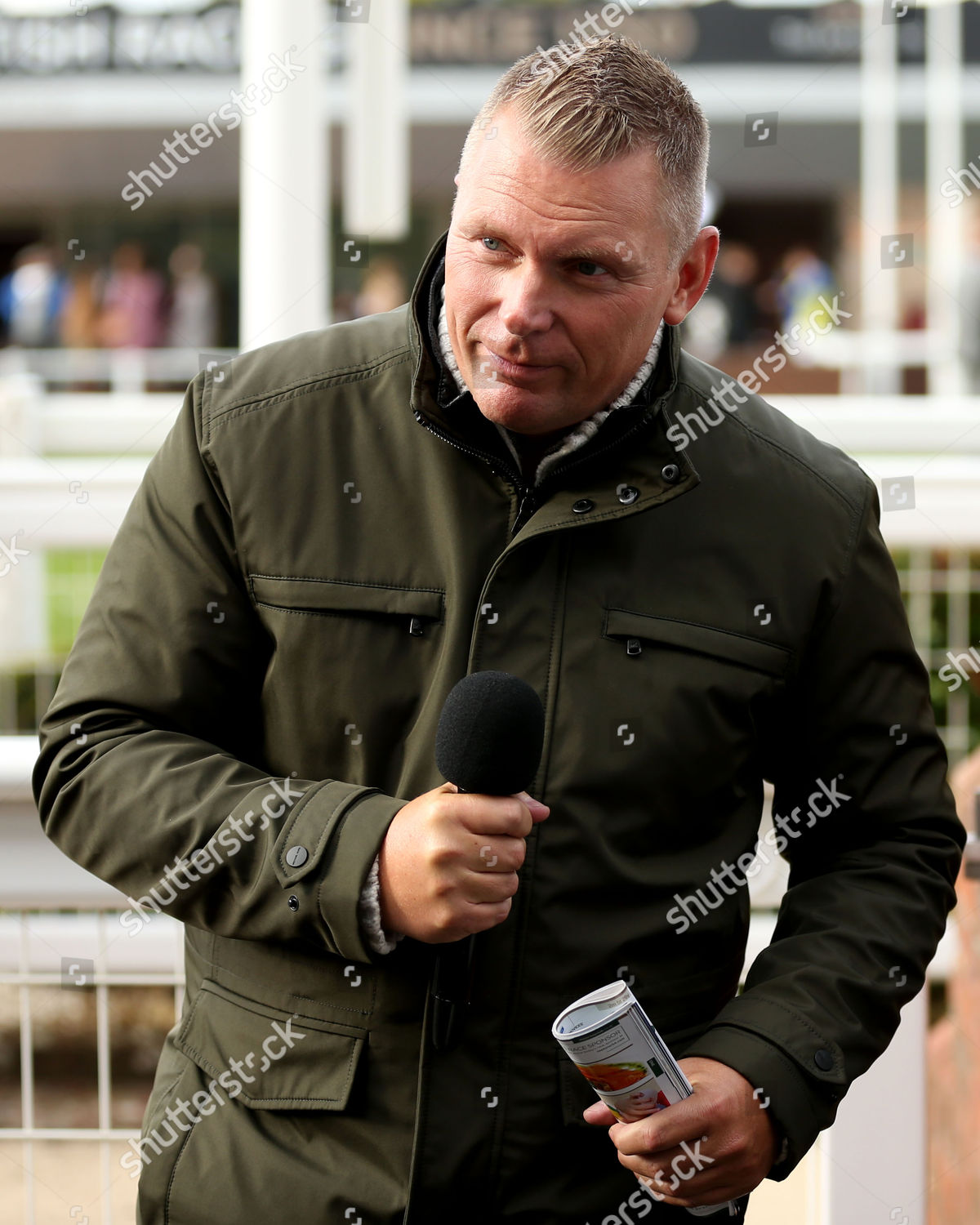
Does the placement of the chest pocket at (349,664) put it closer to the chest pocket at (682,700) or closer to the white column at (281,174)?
the chest pocket at (682,700)

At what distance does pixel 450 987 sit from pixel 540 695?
0.37 metres

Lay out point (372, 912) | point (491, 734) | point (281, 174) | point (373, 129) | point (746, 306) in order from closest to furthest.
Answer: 1. point (491, 734)
2. point (372, 912)
3. point (281, 174)
4. point (373, 129)
5. point (746, 306)

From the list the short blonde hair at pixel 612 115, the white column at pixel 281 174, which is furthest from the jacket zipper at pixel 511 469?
the white column at pixel 281 174

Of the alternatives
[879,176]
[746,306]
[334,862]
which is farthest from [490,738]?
[746,306]

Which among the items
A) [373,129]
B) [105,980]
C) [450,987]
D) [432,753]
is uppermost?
[373,129]

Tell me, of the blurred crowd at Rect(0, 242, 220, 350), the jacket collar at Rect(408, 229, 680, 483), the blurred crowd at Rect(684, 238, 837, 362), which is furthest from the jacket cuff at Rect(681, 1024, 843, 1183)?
the blurred crowd at Rect(0, 242, 220, 350)

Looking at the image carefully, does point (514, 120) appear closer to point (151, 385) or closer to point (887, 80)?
point (887, 80)

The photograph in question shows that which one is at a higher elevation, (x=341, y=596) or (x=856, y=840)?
(x=341, y=596)

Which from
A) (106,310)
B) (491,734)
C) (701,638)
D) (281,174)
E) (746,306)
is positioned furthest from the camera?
(106,310)

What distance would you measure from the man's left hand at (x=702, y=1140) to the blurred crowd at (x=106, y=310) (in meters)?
18.1

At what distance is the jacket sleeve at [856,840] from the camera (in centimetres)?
193

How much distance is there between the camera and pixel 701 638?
6.34 ft

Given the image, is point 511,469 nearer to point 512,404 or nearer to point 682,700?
point 512,404

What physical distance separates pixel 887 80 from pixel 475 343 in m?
15.4
